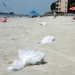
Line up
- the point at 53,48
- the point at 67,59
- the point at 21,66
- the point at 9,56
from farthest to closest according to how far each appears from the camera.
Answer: the point at 53,48, the point at 9,56, the point at 67,59, the point at 21,66

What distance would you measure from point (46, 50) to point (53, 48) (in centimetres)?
45

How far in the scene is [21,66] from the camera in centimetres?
646

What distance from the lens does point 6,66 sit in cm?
684

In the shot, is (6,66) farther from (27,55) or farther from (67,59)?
(67,59)

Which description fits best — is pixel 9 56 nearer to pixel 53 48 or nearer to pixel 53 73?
pixel 53 48

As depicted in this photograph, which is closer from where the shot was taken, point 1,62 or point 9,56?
point 1,62

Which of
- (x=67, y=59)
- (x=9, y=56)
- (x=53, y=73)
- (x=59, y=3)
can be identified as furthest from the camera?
(x=59, y=3)

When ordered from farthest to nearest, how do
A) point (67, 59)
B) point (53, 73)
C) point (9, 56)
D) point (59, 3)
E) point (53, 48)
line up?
point (59, 3)
point (53, 48)
point (9, 56)
point (67, 59)
point (53, 73)

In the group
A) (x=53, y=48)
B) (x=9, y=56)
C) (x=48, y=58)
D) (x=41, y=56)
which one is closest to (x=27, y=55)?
(x=41, y=56)

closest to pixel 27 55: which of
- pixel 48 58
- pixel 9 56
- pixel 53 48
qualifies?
pixel 48 58

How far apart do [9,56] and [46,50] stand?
47.6 inches

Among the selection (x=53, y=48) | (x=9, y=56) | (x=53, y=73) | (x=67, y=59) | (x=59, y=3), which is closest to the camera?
(x=53, y=73)

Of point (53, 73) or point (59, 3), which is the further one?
point (59, 3)

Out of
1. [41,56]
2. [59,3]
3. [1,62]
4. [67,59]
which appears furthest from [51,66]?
[59,3]
